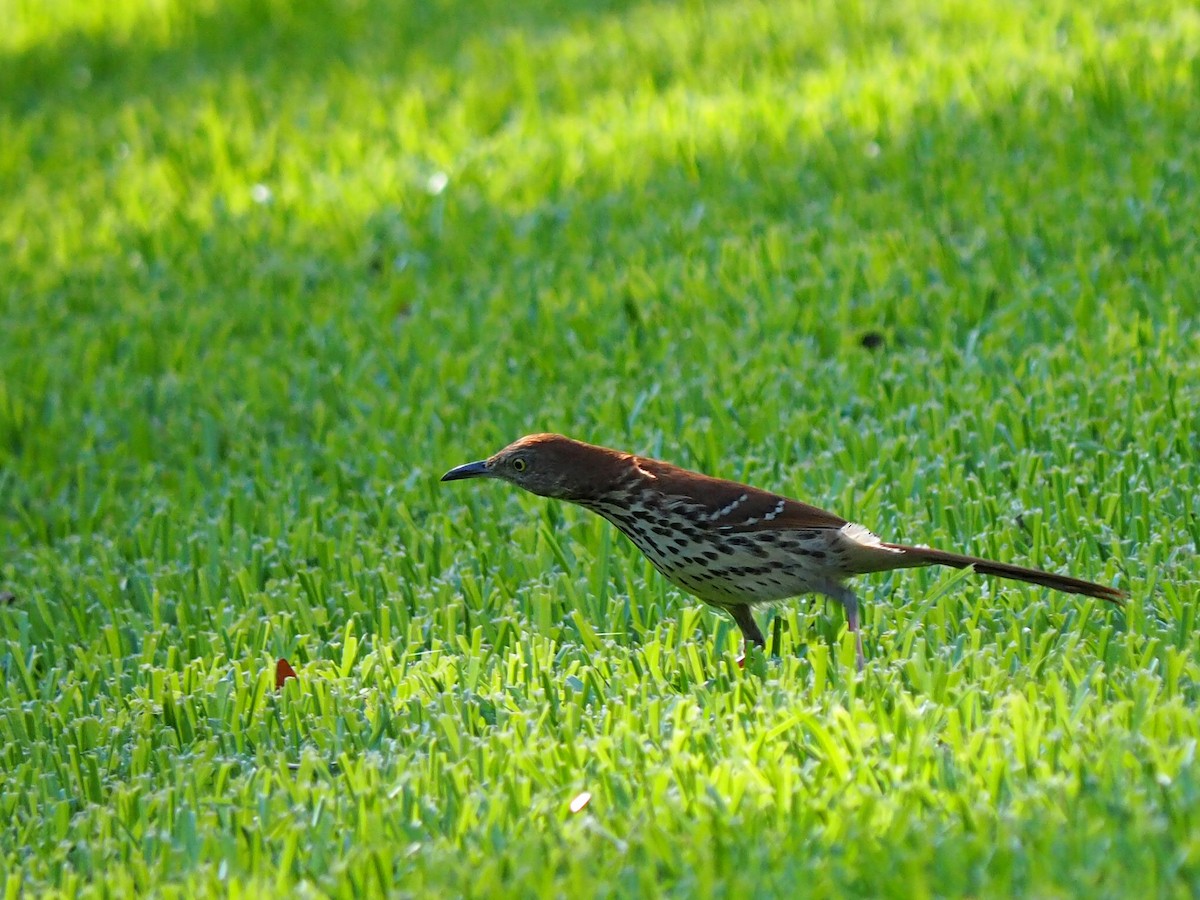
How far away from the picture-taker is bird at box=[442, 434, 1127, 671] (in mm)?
3758

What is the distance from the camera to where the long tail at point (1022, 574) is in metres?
3.56

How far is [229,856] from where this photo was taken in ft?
10.1

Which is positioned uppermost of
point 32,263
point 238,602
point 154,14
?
point 154,14

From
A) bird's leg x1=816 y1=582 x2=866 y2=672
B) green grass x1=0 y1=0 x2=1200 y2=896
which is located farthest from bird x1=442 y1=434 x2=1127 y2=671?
green grass x1=0 y1=0 x2=1200 y2=896

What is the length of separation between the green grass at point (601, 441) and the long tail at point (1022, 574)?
13 cm

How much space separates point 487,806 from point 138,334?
15.1ft

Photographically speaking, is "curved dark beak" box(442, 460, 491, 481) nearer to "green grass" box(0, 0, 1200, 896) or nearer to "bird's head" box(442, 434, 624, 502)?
"bird's head" box(442, 434, 624, 502)

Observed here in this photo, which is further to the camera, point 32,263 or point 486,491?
point 32,263

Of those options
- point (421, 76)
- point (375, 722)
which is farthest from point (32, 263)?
point (375, 722)

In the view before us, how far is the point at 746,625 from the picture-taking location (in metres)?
3.95

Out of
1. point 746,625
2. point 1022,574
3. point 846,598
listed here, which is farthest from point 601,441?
point 1022,574

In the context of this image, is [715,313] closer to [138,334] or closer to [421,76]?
[138,334]

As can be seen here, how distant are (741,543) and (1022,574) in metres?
0.67

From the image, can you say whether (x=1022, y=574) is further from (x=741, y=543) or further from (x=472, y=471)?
(x=472, y=471)
